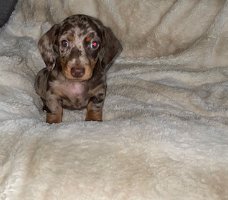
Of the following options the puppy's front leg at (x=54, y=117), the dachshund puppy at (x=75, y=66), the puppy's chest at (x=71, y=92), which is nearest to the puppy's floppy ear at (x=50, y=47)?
the dachshund puppy at (x=75, y=66)

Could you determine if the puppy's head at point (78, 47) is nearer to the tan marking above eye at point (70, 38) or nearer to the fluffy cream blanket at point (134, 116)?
the tan marking above eye at point (70, 38)

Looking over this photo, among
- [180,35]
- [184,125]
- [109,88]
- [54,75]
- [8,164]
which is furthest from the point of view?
[180,35]

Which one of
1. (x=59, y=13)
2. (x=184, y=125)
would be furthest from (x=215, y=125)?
(x=59, y=13)

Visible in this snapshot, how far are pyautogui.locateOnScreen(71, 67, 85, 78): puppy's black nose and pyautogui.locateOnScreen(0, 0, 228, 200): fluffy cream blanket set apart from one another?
23 cm

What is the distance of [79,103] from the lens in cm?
264

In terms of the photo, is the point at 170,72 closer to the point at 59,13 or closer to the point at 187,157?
the point at 59,13

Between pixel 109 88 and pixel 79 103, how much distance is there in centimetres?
29

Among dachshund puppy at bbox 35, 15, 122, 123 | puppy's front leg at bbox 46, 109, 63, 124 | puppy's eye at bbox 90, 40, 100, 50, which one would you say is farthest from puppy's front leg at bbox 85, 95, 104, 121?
puppy's eye at bbox 90, 40, 100, 50

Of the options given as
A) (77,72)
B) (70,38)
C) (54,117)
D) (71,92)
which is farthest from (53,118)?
(70,38)

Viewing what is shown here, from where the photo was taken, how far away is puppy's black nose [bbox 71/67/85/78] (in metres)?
2.35

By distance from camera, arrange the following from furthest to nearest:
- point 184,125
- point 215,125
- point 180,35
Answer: point 180,35, point 215,125, point 184,125

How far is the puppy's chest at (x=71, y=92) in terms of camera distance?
8.54 ft

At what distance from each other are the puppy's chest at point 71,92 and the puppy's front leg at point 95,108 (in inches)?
2.6

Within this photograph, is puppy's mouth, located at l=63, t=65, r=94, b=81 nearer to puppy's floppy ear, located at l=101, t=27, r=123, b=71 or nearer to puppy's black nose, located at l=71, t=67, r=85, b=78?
puppy's black nose, located at l=71, t=67, r=85, b=78
